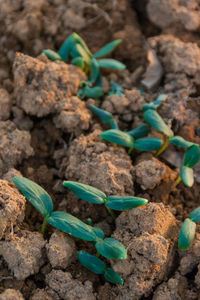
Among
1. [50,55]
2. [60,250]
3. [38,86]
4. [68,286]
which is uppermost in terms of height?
[50,55]

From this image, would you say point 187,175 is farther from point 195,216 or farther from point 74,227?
point 74,227

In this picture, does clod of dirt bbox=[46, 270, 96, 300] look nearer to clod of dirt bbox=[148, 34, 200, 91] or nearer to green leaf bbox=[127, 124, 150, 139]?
green leaf bbox=[127, 124, 150, 139]

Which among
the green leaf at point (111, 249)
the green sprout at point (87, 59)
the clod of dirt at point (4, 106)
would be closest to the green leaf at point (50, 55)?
the green sprout at point (87, 59)

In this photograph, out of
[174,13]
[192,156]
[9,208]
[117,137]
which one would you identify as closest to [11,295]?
[9,208]

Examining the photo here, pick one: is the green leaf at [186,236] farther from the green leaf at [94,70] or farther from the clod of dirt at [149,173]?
the green leaf at [94,70]

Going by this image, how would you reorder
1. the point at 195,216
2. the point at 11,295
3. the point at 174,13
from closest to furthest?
the point at 11,295, the point at 195,216, the point at 174,13

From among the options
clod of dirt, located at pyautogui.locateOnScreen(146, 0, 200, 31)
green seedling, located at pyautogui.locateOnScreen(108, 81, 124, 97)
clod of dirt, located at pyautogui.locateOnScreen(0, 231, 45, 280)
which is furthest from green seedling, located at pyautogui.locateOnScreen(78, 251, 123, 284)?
clod of dirt, located at pyautogui.locateOnScreen(146, 0, 200, 31)

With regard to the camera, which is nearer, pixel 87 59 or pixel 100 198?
pixel 100 198

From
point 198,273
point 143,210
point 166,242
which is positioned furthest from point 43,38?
point 198,273
